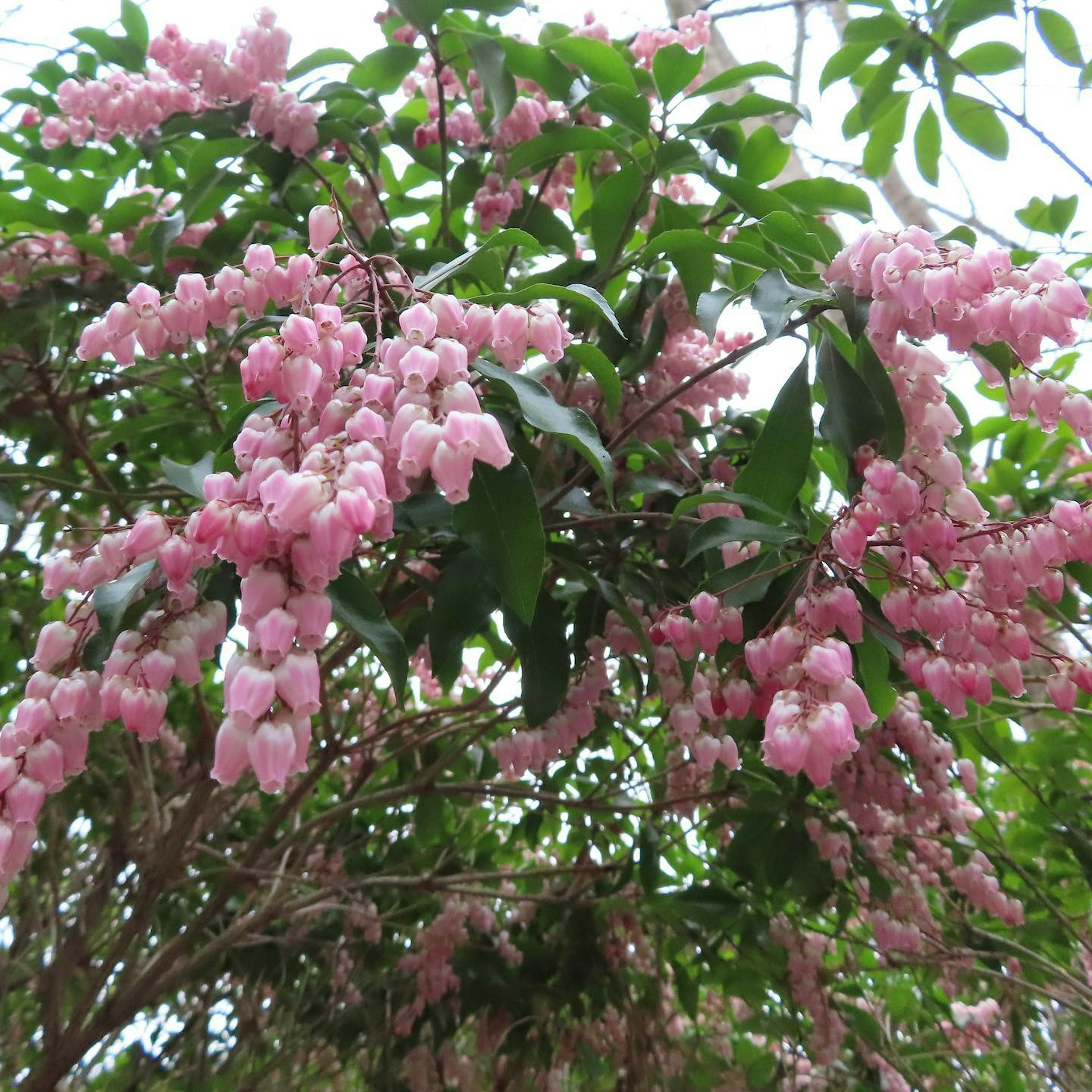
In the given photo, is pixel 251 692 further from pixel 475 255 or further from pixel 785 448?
pixel 785 448

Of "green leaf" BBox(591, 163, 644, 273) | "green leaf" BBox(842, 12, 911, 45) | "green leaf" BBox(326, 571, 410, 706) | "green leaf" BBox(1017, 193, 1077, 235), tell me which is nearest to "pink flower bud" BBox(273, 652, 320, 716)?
"green leaf" BBox(326, 571, 410, 706)

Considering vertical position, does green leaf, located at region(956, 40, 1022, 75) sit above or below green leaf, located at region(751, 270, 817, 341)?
above

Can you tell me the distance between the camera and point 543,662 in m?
1.29

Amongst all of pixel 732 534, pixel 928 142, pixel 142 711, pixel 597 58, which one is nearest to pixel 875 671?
pixel 732 534

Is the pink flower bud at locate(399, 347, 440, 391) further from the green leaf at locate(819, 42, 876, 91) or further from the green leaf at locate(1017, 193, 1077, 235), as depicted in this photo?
the green leaf at locate(1017, 193, 1077, 235)

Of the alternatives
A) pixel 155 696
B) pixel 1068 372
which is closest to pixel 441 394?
pixel 155 696

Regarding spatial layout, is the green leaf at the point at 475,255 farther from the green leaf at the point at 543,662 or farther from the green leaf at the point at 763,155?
the green leaf at the point at 763,155

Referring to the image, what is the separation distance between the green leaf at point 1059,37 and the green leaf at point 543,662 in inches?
55.9

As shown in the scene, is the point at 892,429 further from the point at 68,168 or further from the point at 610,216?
the point at 68,168

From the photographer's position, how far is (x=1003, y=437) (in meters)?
2.17

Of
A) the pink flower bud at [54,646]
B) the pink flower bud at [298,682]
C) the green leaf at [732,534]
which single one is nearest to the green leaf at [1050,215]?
the green leaf at [732,534]

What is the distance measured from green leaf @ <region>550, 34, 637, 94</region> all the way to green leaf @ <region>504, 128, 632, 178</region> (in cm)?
2

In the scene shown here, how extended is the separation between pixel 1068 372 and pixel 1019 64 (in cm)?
80

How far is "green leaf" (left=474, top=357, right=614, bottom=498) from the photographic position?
0.83 meters
